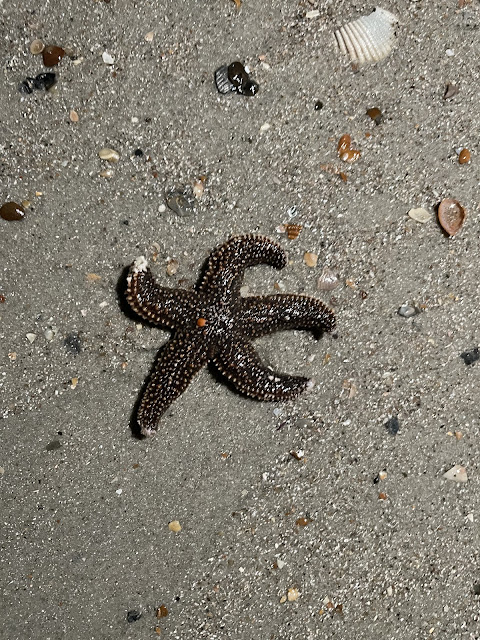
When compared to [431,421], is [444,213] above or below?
above

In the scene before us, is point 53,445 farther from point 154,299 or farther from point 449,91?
point 449,91

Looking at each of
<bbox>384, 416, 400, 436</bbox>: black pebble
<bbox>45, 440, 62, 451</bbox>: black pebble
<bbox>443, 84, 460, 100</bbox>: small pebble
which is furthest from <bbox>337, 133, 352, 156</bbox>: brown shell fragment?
<bbox>45, 440, 62, 451</bbox>: black pebble

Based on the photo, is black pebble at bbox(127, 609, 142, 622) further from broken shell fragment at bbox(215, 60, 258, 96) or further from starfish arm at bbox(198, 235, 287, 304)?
broken shell fragment at bbox(215, 60, 258, 96)

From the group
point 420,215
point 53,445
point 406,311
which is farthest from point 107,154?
point 406,311

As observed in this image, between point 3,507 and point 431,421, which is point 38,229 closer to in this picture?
point 3,507

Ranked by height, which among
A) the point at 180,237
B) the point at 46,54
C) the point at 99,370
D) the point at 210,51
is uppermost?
the point at 210,51

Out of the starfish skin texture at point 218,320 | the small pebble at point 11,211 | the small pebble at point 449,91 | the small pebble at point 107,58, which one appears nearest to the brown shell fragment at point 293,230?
the starfish skin texture at point 218,320

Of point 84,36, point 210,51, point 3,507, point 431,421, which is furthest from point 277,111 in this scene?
point 3,507
